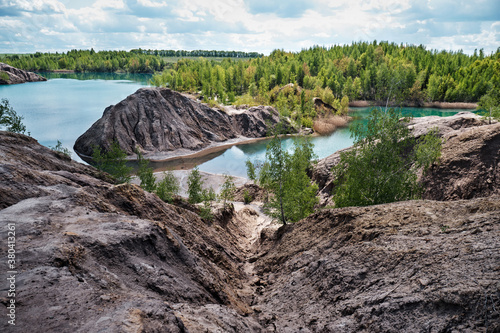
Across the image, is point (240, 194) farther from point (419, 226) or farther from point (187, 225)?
point (419, 226)

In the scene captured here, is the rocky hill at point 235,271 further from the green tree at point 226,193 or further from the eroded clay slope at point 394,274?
the green tree at point 226,193

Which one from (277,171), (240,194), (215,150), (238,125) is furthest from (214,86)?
(277,171)

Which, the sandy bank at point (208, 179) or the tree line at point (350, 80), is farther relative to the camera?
the tree line at point (350, 80)

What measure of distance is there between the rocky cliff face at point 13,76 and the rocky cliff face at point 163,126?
11012 cm

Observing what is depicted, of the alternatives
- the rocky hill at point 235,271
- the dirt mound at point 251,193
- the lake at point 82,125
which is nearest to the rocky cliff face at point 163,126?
the lake at point 82,125

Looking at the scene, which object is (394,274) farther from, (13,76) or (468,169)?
(13,76)

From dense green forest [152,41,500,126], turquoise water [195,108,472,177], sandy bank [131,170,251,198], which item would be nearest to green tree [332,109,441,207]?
sandy bank [131,170,251,198]

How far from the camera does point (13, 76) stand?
15000 centimetres

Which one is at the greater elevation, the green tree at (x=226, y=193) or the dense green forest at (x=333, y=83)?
the dense green forest at (x=333, y=83)

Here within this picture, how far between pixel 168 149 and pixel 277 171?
49677mm

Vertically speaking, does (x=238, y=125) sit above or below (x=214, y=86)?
below

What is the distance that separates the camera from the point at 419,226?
1342cm

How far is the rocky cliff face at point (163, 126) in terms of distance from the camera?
66.9 m

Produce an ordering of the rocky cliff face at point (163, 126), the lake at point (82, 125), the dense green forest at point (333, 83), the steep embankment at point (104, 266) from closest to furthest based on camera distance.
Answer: the steep embankment at point (104, 266), the lake at point (82, 125), the rocky cliff face at point (163, 126), the dense green forest at point (333, 83)
